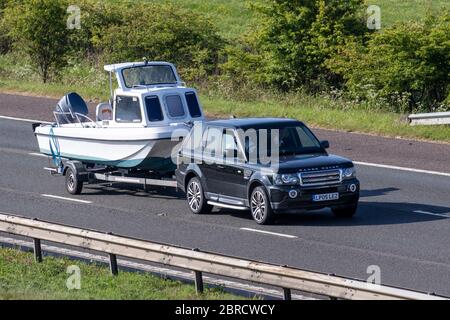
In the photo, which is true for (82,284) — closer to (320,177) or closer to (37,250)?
(37,250)

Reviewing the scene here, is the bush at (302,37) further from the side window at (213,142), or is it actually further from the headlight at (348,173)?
the headlight at (348,173)

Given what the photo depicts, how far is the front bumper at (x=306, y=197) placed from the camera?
1889 cm

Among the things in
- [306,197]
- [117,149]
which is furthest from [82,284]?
[117,149]

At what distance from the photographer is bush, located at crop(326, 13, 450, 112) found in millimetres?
30719

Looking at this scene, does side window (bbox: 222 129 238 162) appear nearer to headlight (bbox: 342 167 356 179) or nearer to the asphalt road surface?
the asphalt road surface

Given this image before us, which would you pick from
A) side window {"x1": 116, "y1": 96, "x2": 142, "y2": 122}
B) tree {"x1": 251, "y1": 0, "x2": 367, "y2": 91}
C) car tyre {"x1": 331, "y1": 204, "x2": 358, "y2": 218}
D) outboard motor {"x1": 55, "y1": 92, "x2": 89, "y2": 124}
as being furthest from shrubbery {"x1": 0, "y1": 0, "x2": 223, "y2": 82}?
car tyre {"x1": 331, "y1": 204, "x2": 358, "y2": 218}

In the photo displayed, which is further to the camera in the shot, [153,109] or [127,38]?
[127,38]

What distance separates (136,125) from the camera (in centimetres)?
2231

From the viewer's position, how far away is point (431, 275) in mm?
15539

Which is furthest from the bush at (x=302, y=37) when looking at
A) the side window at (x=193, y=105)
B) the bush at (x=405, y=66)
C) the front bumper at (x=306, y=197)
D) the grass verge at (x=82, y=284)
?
the grass verge at (x=82, y=284)

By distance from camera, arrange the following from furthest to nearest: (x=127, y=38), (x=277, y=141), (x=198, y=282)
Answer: (x=127, y=38) < (x=277, y=141) < (x=198, y=282)

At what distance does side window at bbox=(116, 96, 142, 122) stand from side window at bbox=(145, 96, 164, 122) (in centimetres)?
20

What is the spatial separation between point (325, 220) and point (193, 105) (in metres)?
4.45

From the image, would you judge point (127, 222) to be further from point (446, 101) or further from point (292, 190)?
point (446, 101)
